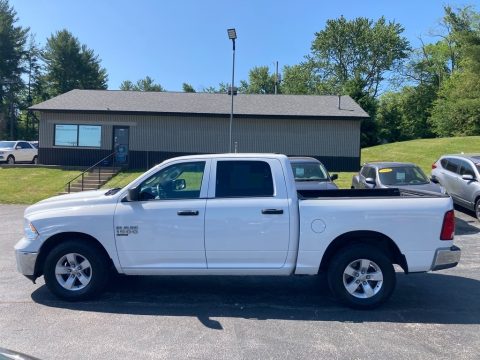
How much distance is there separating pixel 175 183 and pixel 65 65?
63329 mm

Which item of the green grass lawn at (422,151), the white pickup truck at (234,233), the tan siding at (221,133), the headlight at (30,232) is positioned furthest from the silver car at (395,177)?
the green grass lawn at (422,151)

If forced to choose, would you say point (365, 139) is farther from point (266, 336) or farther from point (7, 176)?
point (266, 336)

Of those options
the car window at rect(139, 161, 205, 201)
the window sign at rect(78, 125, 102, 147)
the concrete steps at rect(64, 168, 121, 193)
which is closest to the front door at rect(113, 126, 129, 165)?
the window sign at rect(78, 125, 102, 147)

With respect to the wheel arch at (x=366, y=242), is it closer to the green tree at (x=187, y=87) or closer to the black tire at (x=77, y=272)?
the black tire at (x=77, y=272)

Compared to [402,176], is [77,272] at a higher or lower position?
lower

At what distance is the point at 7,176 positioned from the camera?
23.1 metres

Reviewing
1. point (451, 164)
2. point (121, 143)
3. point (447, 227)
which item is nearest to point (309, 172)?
point (451, 164)

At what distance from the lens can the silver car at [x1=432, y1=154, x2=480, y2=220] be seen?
1339cm

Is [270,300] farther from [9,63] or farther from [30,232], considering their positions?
[9,63]

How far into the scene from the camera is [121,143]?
87.7ft

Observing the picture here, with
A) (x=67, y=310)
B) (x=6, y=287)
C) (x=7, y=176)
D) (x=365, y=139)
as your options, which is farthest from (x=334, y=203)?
(x=365, y=139)

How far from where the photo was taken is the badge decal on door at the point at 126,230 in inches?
234

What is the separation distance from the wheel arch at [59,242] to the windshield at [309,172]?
6.87 meters

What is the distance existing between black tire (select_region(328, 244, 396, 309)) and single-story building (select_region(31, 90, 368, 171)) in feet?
67.5
